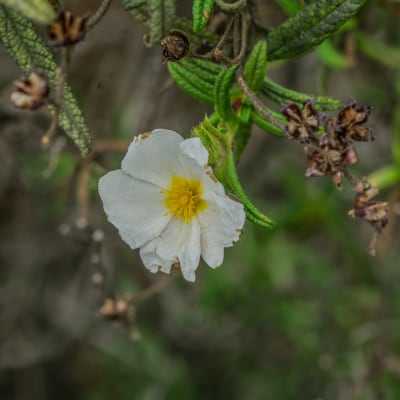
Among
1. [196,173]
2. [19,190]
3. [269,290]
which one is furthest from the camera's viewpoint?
[19,190]

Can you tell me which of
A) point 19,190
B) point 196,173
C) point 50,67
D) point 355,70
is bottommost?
point 19,190

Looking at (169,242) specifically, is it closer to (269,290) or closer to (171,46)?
(171,46)

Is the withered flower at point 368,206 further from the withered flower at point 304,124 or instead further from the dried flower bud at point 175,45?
the dried flower bud at point 175,45

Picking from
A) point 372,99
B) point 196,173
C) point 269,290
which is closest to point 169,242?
point 196,173

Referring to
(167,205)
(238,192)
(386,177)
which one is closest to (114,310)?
(167,205)

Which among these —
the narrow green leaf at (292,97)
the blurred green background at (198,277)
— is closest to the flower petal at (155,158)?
the narrow green leaf at (292,97)

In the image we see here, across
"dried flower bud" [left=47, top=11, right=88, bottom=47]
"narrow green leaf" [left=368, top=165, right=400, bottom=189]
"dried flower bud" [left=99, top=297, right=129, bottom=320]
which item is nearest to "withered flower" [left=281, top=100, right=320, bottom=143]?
"dried flower bud" [left=47, top=11, right=88, bottom=47]
